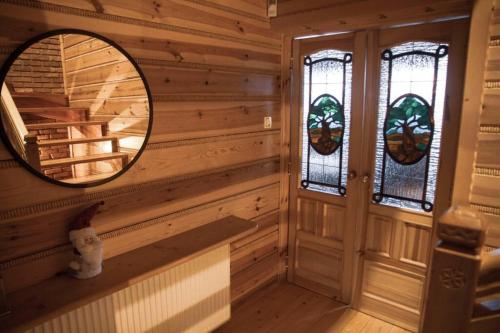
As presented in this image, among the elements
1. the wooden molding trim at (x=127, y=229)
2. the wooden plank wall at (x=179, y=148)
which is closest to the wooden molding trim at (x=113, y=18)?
the wooden plank wall at (x=179, y=148)

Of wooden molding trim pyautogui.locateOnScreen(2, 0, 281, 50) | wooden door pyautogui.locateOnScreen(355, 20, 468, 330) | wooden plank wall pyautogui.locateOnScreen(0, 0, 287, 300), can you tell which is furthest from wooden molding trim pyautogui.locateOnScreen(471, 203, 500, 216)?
wooden molding trim pyautogui.locateOnScreen(2, 0, 281, 50)

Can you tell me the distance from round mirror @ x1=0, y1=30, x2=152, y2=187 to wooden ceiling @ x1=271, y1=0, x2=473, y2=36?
1.26 meters

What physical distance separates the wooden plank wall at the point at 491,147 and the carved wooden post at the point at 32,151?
7.10ft

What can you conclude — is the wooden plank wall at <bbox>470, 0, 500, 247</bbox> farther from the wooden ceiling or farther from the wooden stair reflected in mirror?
the wooden stair reflected in mirror

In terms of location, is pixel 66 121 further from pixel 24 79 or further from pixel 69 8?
pixel 69 8

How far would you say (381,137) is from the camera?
2389 millimetres

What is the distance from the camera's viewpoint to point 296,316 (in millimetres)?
2611

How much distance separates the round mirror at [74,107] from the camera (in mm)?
1354

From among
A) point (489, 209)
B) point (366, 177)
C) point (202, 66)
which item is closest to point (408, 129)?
point (366, 177)

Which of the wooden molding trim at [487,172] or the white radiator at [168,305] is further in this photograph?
the wooden molding trim at [487,172]

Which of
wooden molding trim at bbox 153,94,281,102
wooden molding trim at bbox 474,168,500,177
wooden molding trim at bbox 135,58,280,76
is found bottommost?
wooden molding trim at bbox 474,168,500,177

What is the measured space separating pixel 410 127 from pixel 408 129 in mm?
18

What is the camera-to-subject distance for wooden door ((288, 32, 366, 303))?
2496 millimetres

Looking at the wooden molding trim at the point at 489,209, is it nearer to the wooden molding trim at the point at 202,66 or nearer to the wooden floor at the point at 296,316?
the wooden floor at the point at 296,316
